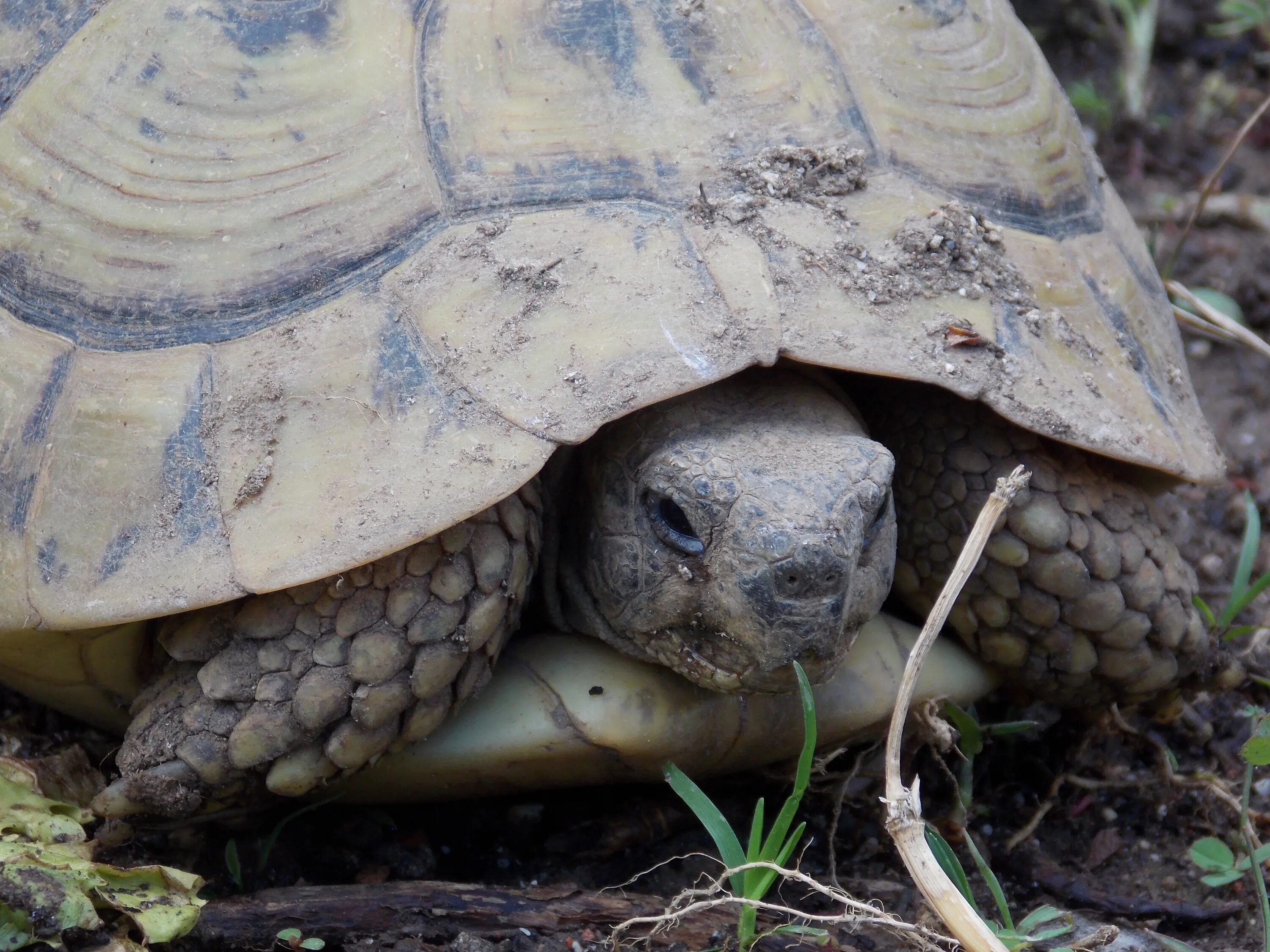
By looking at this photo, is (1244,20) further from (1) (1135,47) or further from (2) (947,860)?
(2) (947,860)

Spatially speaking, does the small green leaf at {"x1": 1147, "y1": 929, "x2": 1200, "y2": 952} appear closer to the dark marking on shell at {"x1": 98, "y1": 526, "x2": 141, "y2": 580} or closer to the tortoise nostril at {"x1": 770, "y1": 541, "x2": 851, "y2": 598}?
the tortoise nostril at {"x1": 770, "y1": 541, "x2": 851, "y2": 598}

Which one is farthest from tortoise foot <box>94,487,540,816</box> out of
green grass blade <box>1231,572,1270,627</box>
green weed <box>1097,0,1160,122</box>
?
green weed <box>1097,0,1160,122</box>

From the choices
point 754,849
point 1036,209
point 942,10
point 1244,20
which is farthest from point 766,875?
point 1244,20

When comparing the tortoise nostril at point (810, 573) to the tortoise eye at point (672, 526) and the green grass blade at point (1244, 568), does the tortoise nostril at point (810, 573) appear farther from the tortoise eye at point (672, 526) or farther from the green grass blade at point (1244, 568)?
the green grass blade at point (1244, 568)

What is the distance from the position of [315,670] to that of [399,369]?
560mm

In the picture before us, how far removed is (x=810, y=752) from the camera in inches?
93.6

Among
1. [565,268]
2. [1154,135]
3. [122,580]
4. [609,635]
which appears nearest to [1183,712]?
[609,635]

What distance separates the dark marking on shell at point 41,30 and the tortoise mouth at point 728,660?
1.62 m

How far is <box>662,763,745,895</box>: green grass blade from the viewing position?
7.65 feet

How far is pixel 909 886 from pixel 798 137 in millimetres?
1521

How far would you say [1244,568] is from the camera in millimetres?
3396

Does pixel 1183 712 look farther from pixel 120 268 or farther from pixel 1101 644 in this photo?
pixel 120 268

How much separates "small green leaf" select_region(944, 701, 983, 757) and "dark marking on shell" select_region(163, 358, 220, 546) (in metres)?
1.58

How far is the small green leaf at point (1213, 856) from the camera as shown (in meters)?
2.68
